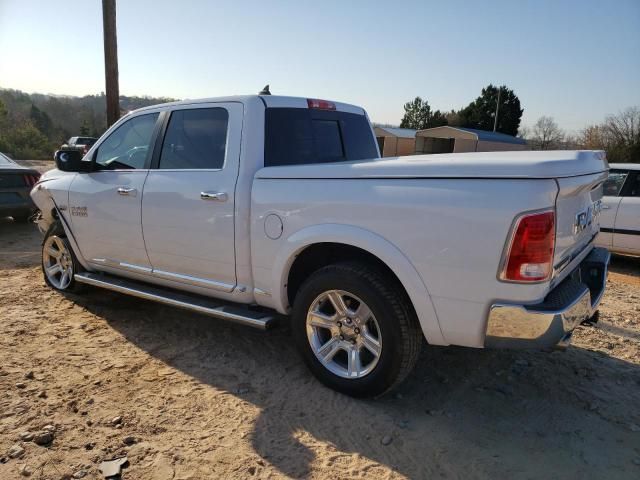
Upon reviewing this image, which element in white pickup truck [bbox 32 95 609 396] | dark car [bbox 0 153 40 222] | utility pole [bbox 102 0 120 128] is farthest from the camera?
utility pole [bbox 102 0 120 128]

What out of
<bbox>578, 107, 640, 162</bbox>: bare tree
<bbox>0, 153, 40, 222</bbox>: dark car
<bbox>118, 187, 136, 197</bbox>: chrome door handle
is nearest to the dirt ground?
<bbox>118, 187, 136, 197</bbox>: chrome door handle

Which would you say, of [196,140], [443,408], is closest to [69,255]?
[196,140]

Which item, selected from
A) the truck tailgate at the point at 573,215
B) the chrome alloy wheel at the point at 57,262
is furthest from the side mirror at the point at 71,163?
the truck tailgate at the point at 573,215

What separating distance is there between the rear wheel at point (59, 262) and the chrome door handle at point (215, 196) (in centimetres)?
217

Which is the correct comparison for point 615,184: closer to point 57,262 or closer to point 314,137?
point 314,137

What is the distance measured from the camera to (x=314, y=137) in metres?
3.94

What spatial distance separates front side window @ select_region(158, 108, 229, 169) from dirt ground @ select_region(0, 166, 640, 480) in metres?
1.51

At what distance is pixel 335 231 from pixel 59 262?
3.68 metres

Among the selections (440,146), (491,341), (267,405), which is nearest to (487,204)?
(491,341)

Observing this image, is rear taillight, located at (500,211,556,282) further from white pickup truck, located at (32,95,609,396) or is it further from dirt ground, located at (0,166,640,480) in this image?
dirt ground, located at (0,166,640,480)

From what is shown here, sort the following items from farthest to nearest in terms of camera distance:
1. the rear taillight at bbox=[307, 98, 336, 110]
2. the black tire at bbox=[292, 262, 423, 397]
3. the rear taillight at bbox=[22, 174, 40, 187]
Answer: the rear taillight at bbox=[22, 174, 40, 187] < the rear taillight at bbox=[307, 98, 336, 110] < the black tire at bbox=[292, 262, 423, 397]

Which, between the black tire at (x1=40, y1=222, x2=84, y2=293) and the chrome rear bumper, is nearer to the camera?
the chrome rear bumper

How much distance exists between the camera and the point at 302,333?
3289 millimetres

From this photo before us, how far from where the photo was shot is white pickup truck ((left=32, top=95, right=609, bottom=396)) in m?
2.48
